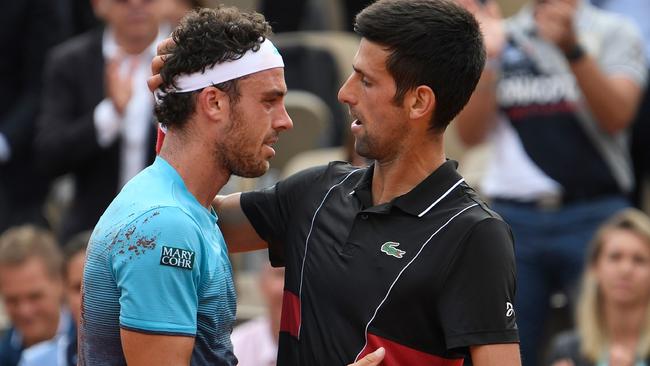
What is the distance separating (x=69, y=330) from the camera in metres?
6.16

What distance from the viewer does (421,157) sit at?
3709mm

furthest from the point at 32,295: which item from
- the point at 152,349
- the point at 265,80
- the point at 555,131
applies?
the point at 152,349

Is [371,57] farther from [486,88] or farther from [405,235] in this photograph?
[486,88]

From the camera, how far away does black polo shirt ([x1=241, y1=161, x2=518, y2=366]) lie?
3439mm

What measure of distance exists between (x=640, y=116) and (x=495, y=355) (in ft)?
12.4

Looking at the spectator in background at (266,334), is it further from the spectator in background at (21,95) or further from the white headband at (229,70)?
the white headband at (229,70)

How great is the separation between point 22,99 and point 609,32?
3.22 meters

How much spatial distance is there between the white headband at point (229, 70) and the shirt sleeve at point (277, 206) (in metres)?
0.43

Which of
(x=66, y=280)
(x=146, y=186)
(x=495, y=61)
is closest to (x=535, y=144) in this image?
(x=495, y=61)

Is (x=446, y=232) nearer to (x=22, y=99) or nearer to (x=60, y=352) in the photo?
(x=60, y=352)

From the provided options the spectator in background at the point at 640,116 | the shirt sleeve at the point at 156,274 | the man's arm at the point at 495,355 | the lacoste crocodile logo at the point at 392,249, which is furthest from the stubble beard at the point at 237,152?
the spectator in background at the point at 640,116

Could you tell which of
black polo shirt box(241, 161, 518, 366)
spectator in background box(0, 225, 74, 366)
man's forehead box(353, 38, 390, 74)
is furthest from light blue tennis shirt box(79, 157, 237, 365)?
spectator in background box(0, 225, 74, 366)

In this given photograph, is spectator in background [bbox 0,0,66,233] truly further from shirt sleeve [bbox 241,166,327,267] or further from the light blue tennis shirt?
the light blue tennis shirt

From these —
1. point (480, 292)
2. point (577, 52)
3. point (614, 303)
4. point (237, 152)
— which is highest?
point (237, 152)
